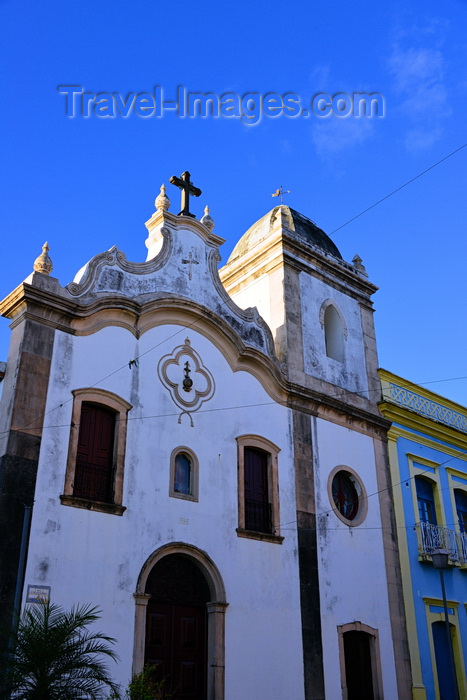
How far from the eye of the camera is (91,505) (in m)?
11.9

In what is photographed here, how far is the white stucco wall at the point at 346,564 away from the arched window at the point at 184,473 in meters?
3.71

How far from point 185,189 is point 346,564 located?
9.73 m

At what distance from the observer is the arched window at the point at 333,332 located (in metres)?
19.4

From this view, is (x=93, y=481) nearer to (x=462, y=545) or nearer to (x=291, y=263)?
(x=291, y=263)

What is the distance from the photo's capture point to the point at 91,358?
42.9ft

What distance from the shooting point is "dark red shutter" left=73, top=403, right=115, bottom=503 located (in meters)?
12.3

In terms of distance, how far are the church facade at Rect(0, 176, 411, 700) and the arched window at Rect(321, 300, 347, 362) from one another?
0.61m

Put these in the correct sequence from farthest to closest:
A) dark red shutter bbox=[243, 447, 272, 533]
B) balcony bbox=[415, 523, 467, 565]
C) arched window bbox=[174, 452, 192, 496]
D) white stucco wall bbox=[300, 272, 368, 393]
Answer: balcony bbox=[415, 523, 467, 565]
white stucco wall bbox=[300, 272, 368, 393]
dark red shutter bbox=[243, 447, 272, 533]
arched window bbox=[174, 452, 192, 496]

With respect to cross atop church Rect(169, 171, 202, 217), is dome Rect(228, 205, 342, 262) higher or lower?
higher

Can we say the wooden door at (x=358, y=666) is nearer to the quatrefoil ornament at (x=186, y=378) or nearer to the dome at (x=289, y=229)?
the quatrefoil ornament at (x=186, y=378)

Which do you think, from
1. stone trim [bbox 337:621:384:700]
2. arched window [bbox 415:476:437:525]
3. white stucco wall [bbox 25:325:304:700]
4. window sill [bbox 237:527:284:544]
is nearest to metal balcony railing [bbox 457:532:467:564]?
arched window [bbox 415:476:437:525]

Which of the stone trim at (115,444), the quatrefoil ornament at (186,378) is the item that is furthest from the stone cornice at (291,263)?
the stone trim at (115,444)

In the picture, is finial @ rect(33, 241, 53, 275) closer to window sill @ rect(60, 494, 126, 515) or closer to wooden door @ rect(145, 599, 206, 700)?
window sill @ rect(60, 494, 126, 515)

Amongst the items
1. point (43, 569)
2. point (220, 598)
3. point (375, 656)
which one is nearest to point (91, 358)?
point (43, 569)
